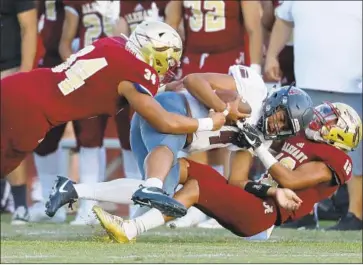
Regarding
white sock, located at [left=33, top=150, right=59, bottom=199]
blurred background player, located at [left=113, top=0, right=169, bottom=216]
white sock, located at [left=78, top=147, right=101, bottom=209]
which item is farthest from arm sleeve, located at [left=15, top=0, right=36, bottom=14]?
white sock, located at [left=33, top=150, right=59, bottom=199]

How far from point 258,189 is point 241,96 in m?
0.59

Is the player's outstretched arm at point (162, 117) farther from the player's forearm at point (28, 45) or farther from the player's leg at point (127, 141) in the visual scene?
the player's leg at point (127, 141)

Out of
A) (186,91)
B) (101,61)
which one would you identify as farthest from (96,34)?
(101,61)

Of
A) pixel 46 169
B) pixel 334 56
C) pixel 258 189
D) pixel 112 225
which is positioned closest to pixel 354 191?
pixel 334 56

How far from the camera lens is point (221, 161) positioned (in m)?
10.9

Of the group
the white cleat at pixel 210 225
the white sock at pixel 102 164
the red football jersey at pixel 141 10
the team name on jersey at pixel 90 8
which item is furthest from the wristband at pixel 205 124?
the white sock at pixel 102 164

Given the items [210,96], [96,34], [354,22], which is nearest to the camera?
[210,96]

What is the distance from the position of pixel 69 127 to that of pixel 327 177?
399 centimetres

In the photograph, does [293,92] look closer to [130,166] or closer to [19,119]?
[19,119]

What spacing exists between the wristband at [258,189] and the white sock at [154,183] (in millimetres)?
Answer: 906

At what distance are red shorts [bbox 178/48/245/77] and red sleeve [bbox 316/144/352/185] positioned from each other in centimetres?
215

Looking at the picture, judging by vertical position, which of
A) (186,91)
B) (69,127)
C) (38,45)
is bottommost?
(69,127)

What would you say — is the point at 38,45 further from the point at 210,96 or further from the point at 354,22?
the point at 210,96

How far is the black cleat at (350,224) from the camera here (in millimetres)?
10266
